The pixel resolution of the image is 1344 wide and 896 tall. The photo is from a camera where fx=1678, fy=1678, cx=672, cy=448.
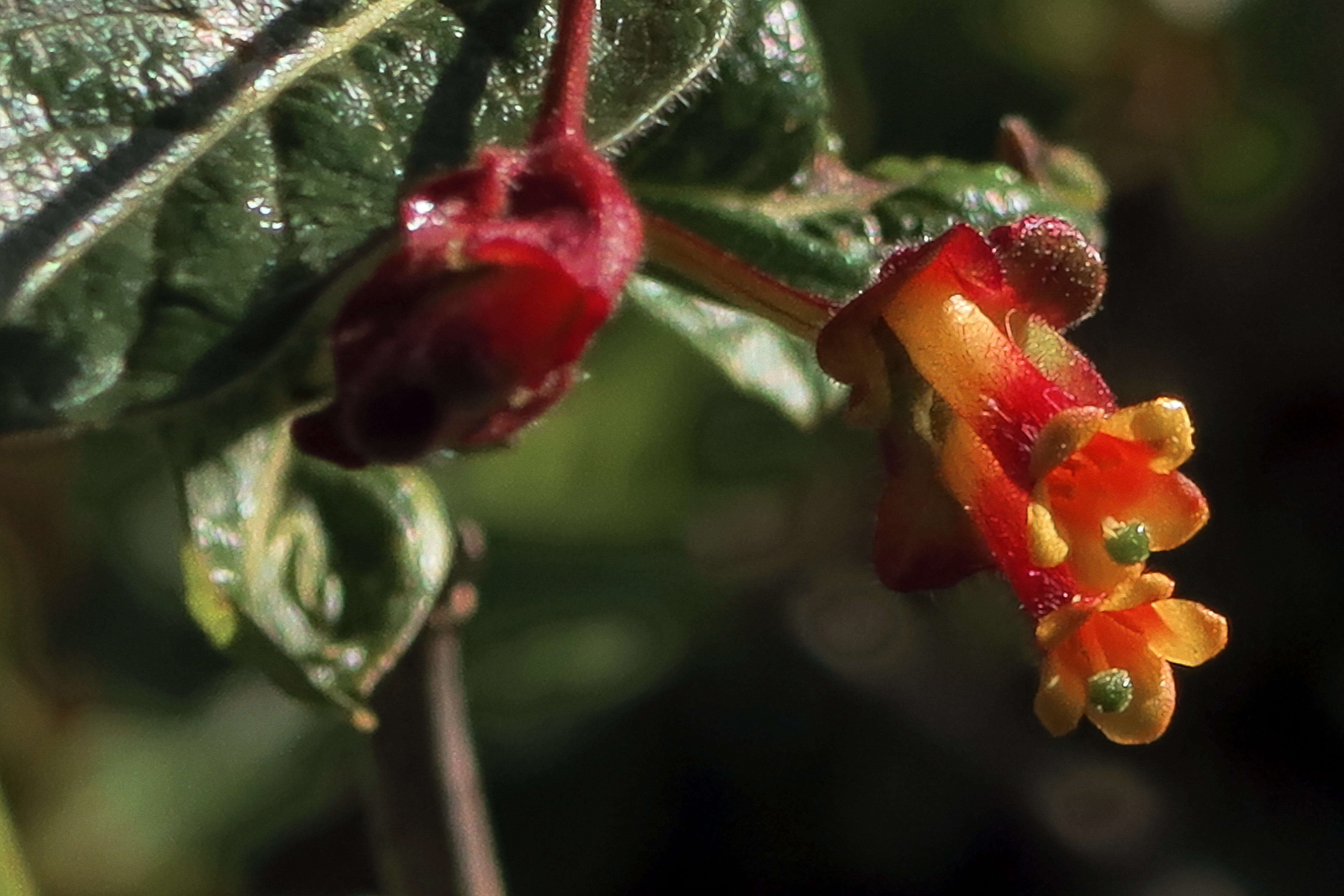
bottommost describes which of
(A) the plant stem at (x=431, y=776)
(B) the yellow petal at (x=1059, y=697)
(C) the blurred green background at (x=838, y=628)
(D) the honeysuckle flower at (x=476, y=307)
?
(C) the blurred green background at (x=838, y=628)

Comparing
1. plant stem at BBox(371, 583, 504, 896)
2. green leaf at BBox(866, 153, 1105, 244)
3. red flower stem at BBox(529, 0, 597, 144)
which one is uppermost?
red flower stem at BBox(529, 0, 597, 144)

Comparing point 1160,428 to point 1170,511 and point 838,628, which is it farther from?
point 838,628

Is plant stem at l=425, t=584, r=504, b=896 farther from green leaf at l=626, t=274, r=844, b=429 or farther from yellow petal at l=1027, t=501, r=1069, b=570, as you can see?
yellow petal at l=1027, t=501, r=1069, b=570

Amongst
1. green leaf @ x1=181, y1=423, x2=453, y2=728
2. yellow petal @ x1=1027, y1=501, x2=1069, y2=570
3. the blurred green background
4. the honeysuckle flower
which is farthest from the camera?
the blurred green background

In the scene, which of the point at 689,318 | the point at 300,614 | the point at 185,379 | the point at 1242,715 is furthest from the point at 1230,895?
the point at 185,379

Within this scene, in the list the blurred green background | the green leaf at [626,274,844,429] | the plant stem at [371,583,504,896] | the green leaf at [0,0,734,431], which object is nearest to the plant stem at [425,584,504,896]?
the plant stem at [371,583,504,896]

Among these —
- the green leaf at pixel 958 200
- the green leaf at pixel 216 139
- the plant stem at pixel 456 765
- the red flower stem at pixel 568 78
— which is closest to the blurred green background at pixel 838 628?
the plant stem at pixel 456 765

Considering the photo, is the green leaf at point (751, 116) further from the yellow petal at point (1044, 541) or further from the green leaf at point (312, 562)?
the yellow petal at point (1044, 541)

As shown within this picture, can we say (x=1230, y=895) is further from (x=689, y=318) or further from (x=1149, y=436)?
(x=1149, y=436)
